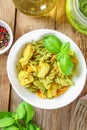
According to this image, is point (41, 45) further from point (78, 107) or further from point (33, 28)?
point (78, 107)

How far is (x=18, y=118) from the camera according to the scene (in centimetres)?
127

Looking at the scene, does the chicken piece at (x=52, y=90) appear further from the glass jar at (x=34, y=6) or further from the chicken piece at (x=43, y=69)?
the glass jar at (x=34, y=6)

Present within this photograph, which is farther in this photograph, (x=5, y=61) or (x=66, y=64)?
(x=5, y=61)

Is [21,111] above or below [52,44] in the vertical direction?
below

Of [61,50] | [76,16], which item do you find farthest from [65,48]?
[76,16]

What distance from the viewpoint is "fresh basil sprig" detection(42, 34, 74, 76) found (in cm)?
119

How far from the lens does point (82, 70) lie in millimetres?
1261

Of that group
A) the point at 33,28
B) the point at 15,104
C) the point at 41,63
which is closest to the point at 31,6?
the point at 33,28

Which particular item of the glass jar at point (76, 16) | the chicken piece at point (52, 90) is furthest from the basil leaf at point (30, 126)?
the glass jar at point (76, 16)

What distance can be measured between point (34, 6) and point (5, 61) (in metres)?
0.19

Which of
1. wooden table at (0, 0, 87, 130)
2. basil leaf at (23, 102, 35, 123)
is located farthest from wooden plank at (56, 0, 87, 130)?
basil leaf at (23, 102, 35, 123)

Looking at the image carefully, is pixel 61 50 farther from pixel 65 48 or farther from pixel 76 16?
pixel 76 16

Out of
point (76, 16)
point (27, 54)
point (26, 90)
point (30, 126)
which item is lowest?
point (30, 126)

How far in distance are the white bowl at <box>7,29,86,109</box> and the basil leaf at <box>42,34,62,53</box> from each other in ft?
0.14
